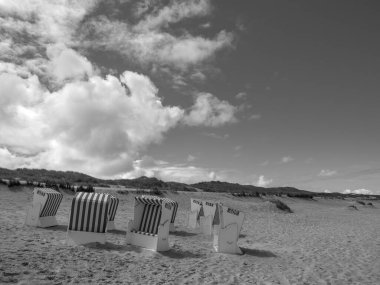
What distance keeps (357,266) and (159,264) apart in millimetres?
5542

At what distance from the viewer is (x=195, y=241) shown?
43.7 ft

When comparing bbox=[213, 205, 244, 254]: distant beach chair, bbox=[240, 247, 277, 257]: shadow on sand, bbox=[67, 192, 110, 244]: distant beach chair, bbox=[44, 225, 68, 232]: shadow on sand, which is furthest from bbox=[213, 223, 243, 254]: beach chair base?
bbox=[44, 225, 68, 232]: shadow on sand

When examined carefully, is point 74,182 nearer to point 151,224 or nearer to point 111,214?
point 111,214

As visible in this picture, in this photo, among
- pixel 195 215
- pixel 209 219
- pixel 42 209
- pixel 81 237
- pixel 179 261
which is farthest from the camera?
pixel 195 215

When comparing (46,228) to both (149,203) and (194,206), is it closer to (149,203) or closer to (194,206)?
(149,203)

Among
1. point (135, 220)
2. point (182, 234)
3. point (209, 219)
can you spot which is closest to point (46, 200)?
point (135, 220)

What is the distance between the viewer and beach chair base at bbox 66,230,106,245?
10.2 m

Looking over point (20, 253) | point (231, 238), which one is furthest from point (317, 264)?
point (20, 253)

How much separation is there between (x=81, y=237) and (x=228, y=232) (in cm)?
416

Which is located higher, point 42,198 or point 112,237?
point 42,198

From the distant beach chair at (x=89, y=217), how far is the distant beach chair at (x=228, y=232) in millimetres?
3326

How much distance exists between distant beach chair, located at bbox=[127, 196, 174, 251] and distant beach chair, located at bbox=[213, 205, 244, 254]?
156cm

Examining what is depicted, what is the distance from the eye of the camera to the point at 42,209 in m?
13.0


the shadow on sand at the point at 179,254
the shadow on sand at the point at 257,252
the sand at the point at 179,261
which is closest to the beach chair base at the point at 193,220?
the sand at the point at 179,261
